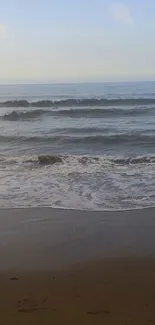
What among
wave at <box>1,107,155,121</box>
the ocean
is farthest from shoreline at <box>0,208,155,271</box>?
wave at <box>1,107,155,121</box>

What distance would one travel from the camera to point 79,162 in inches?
420

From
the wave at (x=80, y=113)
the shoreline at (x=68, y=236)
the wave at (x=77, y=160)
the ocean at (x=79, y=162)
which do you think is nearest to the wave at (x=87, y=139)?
the ocean at (x=79, y=162)

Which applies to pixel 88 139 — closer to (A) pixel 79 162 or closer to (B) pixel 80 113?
(A) pixel 79 162

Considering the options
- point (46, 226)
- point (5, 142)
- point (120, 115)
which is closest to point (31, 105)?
point (120, 115)

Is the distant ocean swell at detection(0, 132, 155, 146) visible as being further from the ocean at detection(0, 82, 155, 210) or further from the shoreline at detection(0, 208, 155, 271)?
the shoreline at detection(0, 208, 155, 271)

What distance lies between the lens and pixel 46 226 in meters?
5.60

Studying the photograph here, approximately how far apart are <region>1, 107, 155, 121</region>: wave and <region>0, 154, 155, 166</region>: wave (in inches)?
457

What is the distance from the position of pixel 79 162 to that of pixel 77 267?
6.46 meters

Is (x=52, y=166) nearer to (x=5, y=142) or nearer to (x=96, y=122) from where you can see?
(x=5, y=142)

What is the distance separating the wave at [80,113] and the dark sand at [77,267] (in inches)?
671

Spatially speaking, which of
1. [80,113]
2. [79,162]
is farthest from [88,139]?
[80,113]

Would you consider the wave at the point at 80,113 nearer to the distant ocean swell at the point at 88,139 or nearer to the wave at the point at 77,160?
the distant ocean swell at the point at 88,139

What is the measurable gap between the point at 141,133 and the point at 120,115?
728 cm

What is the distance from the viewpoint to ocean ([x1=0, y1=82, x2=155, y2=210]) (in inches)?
275
